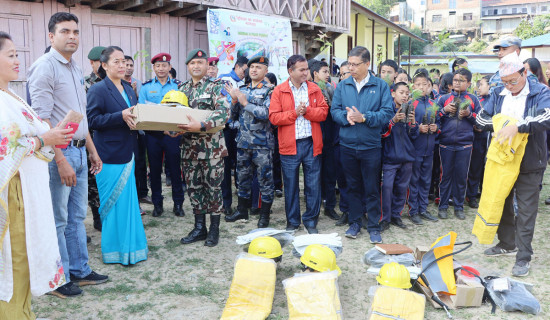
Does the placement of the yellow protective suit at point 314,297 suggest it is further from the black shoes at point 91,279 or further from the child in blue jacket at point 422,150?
the child in blue jacket at point 422,150

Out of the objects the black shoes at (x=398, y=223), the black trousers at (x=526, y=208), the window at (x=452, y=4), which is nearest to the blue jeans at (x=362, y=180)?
the black shoes at (x=398, y=223)

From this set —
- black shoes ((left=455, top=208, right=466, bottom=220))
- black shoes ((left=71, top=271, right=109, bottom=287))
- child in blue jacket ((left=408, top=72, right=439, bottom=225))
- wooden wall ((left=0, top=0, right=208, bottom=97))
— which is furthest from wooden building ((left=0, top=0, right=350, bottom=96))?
black shoes ((left=455, top=208, right=466, bottom=220))

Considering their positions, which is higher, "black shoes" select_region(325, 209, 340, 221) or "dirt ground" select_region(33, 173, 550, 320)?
"black shoes" select_region(325, 209, 340, 221)

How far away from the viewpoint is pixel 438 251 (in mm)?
3656

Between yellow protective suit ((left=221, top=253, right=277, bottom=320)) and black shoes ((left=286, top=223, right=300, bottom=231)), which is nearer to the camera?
yellow protective suit ((left=221, top=253, right=277, bottom=320))

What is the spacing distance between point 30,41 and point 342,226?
5.89m

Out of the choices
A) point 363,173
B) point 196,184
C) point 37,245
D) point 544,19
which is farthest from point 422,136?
point 544,19

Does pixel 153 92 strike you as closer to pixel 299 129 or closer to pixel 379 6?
pixel 299 129

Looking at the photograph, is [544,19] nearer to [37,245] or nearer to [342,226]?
[342,226]

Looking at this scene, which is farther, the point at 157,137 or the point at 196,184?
the point at 157,137

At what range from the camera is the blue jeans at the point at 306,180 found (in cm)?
519

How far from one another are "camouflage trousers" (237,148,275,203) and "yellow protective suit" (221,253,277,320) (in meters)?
2.14

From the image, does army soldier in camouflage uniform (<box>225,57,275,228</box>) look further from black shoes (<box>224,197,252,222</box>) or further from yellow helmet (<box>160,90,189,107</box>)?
yellow helmet (<box>160,90,189,107</box>)

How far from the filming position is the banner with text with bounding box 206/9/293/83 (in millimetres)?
9031
